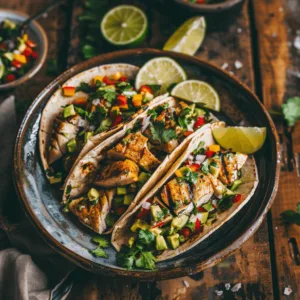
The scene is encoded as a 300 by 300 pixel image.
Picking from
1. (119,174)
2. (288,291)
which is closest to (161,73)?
(119,174)

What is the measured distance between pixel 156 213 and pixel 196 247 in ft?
1.55

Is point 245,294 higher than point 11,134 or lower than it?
lower

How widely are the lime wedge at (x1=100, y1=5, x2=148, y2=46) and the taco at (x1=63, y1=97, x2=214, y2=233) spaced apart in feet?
3.60

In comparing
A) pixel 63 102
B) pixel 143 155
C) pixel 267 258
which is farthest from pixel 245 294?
pixel 63 102

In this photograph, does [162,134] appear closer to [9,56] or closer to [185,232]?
[185,232]

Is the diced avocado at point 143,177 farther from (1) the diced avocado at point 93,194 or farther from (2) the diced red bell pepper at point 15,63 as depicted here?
(2) the diced red bell pepper at point 15,63

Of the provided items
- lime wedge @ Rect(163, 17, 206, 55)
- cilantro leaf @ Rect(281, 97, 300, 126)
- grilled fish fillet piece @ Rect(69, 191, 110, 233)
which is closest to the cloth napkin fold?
grilled fish fillet piece @ Rect(69, 191, 110, 233)

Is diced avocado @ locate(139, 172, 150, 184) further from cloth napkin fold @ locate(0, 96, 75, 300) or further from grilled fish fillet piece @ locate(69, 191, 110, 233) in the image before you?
cloth napkin fold @ locate(0, 96, 75, 300)

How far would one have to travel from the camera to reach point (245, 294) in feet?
12.8

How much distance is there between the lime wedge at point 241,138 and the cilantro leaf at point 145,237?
998 millimetres

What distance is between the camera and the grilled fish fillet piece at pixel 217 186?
3.68 metres

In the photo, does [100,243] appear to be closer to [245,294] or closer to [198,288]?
[198,288]

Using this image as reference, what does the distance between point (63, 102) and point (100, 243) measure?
49.6 inches

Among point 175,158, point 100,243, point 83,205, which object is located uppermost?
point 175,158
